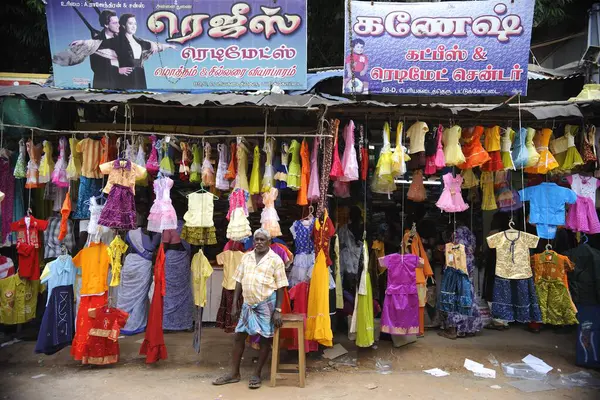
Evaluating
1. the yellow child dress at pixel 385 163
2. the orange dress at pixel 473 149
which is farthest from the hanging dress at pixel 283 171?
the orange dress at pixel 473 149

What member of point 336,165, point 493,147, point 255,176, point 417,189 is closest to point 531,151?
point 493,147

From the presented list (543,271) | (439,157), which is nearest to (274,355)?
(439,157)

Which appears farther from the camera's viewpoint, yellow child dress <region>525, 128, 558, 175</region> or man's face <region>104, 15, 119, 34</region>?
man's face <region>104, 15, 119, 34</region>

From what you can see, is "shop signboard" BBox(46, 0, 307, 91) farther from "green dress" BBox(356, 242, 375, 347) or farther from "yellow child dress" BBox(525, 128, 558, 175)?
"yellow child dress" BBox(525, 128, 558, 175)

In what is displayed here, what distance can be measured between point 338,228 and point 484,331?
9.74 ft

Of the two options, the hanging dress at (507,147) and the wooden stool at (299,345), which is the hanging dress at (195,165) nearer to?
the wooden stool at (299,345)

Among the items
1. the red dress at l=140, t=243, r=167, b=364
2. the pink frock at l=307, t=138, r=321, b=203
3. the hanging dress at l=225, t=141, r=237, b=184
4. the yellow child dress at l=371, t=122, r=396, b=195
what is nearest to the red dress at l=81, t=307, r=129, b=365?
the red dress at l=140, t=243, r=167, b=364

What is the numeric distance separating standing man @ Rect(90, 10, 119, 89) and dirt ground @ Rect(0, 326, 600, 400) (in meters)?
4.02

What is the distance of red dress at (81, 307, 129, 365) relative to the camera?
234 inches

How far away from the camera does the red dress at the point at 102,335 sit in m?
5.94

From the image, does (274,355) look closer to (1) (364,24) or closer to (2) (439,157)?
(2) (439,157)

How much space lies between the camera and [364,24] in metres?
6.67

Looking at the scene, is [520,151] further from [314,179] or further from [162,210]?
[162,210]

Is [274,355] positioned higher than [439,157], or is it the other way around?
[439,157]
